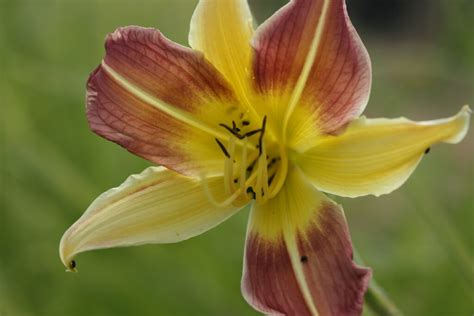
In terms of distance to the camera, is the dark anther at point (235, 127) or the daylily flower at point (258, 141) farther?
the dark anther at point (235, 127)

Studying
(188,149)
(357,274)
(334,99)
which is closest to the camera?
(357,274)

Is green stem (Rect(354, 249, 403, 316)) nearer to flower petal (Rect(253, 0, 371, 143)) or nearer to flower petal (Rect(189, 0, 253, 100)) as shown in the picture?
flower petal (Rect(253, 0, 371, 143))

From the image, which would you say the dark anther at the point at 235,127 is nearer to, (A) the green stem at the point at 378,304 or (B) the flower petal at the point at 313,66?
(B) the flower petal at the point at 313,66

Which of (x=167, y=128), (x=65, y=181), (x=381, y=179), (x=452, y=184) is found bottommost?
(x=452, y=184)

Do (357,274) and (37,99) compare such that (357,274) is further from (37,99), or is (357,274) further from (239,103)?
(37,99)

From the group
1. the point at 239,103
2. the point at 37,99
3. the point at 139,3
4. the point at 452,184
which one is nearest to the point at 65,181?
the point at 37,99

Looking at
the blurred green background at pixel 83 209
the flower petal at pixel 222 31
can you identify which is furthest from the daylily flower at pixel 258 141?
the blurred green background at pixel 83 209

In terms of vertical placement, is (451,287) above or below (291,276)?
below
